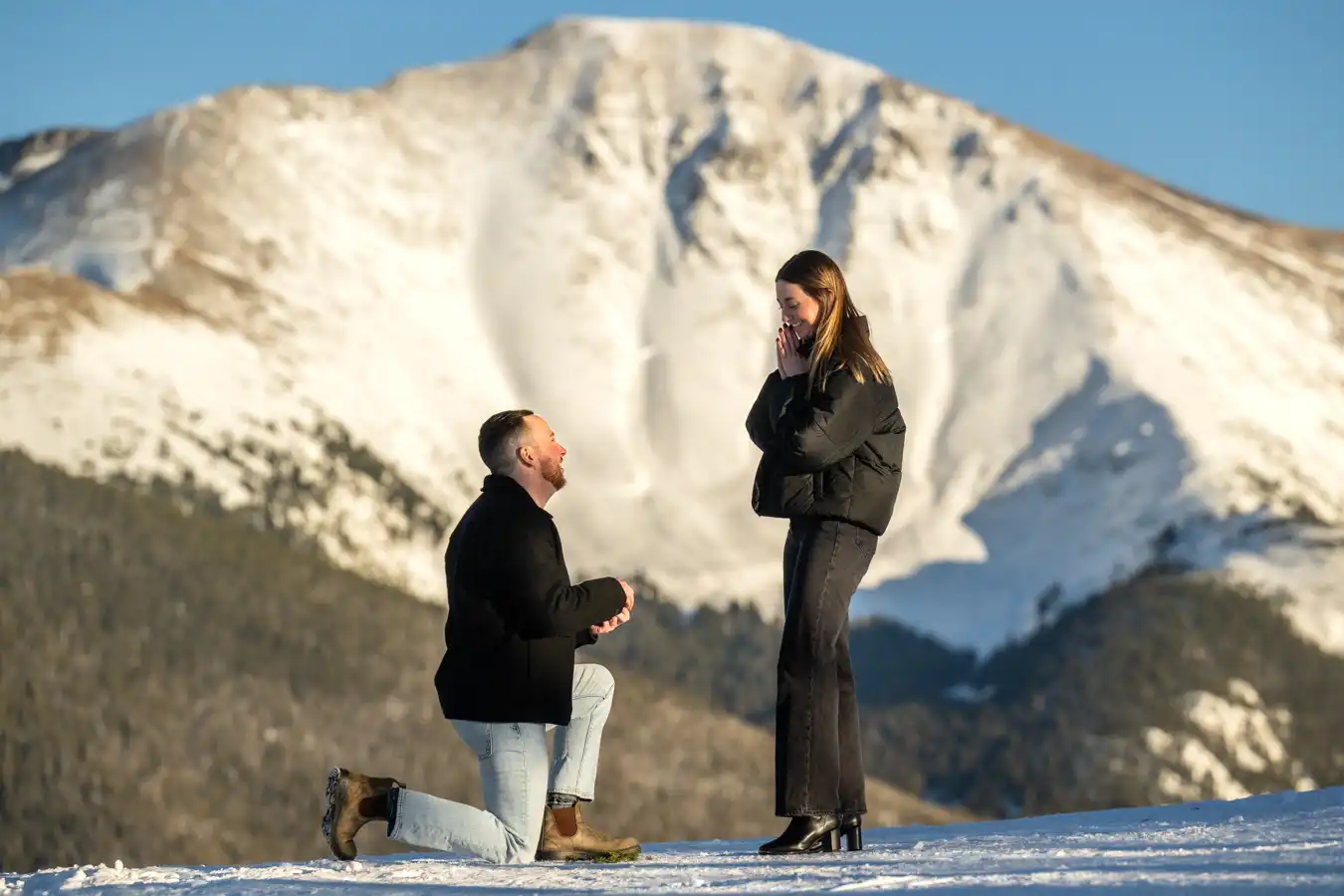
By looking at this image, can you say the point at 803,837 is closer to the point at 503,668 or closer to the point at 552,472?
the point at 503,668

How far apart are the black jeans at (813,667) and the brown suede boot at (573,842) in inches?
36.5

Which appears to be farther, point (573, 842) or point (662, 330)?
point (662, 330)

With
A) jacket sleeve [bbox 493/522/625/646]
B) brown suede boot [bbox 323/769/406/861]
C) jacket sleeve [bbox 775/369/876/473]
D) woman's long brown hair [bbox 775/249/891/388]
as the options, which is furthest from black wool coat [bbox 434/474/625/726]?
woman's long brown hair [bbox 775/249/891/388]

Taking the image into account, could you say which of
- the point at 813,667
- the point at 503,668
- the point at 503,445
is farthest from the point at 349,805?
the point at 813,667

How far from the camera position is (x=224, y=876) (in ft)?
29.6

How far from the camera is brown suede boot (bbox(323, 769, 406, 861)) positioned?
9188 millimetres

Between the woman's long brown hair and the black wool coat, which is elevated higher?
the woman's long brown hair

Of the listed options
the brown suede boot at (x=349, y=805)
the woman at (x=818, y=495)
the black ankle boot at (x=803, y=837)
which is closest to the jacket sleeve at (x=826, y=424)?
the woman at (x=818, y=495)

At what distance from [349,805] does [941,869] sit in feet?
10.0

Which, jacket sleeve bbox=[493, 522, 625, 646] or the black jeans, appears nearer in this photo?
jacket sleeve bbox=[493, 522, 625, 646]

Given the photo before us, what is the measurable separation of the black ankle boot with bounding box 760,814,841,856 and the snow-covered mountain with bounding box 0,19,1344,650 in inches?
5379

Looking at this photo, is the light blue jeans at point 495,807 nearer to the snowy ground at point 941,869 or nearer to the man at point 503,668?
the man at point 503,668

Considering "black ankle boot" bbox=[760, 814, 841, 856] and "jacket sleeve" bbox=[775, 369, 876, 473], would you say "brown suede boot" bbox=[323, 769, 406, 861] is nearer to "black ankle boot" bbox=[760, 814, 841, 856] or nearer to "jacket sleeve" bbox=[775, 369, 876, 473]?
"black ankle boot" bbox=[760, 814, 841, 856]

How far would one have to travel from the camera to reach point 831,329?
9383mm
